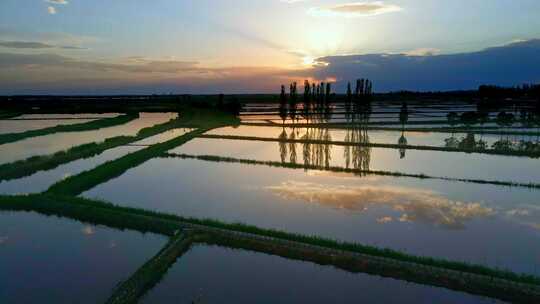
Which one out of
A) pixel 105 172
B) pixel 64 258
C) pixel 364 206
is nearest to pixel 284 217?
pixel 364 206

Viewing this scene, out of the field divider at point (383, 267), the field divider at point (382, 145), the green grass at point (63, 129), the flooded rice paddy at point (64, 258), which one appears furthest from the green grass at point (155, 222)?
the green grass at point (63, 129)

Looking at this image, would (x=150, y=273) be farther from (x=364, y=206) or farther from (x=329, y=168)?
(x=329, y=168)

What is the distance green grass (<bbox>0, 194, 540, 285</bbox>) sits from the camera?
489cm

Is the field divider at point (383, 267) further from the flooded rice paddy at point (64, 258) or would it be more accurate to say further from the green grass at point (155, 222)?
the flooded rice paddy at point (64, 258)

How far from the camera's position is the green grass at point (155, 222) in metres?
4.89

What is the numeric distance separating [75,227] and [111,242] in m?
1.14

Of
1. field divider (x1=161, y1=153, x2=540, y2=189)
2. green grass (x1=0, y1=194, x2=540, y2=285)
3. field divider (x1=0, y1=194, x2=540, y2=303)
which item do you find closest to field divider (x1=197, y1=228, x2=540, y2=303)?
field divider (x1=0, y1=194, x2=540, y2=303)

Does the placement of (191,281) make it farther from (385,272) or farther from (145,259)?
(385,272)

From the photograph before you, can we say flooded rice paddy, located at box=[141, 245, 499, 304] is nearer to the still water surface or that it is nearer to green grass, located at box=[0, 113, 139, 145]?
the still water surface

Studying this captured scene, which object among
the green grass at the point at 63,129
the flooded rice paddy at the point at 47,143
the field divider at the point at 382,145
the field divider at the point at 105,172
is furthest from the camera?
the green grass at the point at 63,129

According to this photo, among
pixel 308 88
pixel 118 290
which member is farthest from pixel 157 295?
pixel 308 88

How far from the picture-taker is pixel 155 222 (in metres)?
6.59

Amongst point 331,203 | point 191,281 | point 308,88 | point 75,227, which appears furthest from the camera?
point 308,88

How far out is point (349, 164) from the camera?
1179cm
